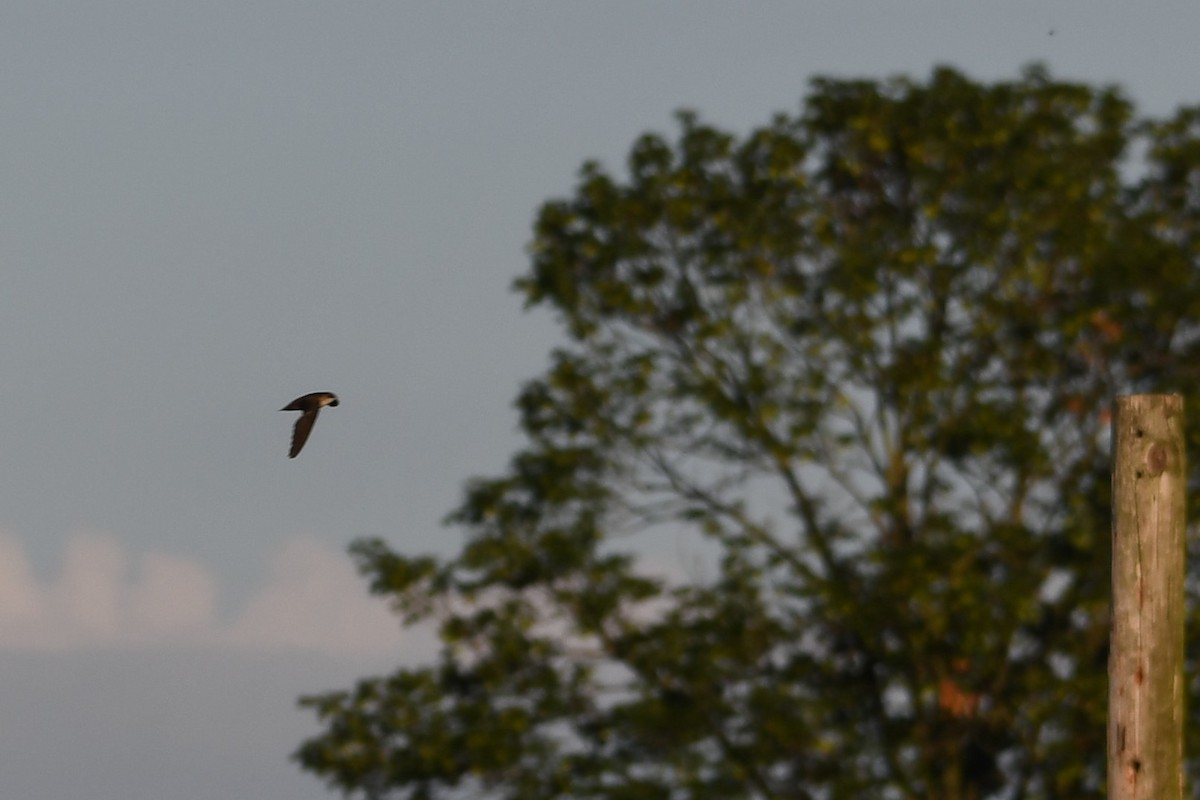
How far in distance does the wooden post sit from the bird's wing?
4321 millimetres

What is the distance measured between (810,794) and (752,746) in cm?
74

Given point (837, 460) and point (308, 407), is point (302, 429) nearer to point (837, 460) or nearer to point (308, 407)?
point (308, 407)

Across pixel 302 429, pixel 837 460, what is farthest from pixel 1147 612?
pixel 837 460

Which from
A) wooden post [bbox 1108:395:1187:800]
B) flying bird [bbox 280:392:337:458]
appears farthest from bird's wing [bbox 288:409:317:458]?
wooden post [bbox 1108:395:1187:800]

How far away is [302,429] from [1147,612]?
4.64 m

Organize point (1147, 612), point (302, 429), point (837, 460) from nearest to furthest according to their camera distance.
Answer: point (1147, 612), point (302, 429), point (837, 460)

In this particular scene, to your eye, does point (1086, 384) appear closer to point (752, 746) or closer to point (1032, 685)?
point (1032, 685)

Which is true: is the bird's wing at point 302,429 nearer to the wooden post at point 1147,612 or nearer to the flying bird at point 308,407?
the flying bird at point 308,407

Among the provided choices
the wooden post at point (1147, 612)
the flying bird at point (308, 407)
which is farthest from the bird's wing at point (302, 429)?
the wooden post at point (1147, 612)

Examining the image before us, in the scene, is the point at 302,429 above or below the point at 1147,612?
above

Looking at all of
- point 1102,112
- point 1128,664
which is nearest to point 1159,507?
point 1128,664

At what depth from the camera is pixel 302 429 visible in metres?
11.7

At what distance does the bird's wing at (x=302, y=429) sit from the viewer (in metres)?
11.5

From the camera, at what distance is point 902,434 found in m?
22.1
